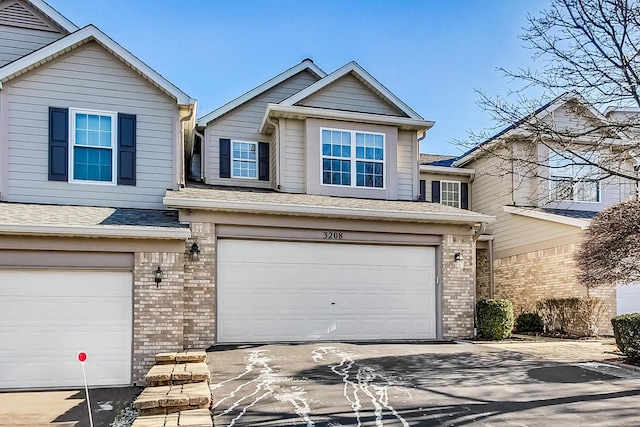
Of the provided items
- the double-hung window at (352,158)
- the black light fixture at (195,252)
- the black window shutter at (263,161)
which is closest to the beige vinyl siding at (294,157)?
the double-hung window at (352,158)

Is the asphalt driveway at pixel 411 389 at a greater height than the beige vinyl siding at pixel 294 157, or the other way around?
the beige vinyl siding at pixel 294 157

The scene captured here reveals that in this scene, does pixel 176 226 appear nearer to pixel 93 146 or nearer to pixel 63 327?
pixel 63 327

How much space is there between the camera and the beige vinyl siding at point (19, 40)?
13.9 metres

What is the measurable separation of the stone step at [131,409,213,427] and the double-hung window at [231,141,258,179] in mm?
10689

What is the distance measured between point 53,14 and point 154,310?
336 inches

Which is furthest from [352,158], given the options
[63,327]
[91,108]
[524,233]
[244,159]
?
[63,327]

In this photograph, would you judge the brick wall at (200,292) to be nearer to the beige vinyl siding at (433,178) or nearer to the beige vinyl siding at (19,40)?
the beige vinyl siding at (19,40)

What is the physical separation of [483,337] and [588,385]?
17.4 feet

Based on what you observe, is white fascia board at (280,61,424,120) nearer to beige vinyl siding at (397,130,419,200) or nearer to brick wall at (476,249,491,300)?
beige vinyl siding at (397,130,419,200)

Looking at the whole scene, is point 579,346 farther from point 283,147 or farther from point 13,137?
point 13,137

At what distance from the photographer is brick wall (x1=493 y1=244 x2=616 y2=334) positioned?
1579cm

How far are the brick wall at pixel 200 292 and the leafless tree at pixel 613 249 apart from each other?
28.4 feet

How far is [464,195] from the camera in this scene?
2077 cm

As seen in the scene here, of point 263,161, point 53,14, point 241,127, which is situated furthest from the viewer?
point 241,127
